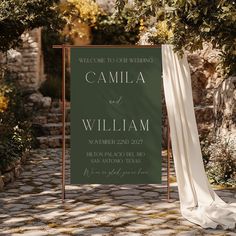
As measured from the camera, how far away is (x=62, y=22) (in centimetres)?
913

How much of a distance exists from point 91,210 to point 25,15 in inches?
162

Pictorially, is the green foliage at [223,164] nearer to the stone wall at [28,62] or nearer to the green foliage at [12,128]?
the green foliage at [12,128]

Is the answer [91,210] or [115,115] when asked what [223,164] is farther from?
[91,210]

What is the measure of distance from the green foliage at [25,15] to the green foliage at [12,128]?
2059 millimetres

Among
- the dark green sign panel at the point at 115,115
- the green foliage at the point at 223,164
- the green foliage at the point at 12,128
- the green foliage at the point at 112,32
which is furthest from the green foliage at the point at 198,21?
the green foliage at the point at 112,32

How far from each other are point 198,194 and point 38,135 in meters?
8.04

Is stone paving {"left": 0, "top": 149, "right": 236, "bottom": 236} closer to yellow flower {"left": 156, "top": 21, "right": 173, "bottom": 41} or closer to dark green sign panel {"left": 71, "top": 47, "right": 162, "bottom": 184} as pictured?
dark green sign panel {"left": 71, "top": 47, "right": 162, "bottom": 184}

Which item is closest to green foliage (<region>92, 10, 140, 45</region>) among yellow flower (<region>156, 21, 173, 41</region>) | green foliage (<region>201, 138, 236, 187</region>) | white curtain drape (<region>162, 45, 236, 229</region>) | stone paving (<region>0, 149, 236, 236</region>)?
yellow flower (<region>156, 21, 173, 41</region>)

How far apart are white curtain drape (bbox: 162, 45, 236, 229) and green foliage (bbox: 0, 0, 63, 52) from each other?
10.5 ft

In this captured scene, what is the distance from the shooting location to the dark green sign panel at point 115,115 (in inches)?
259

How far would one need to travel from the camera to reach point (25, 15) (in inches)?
342

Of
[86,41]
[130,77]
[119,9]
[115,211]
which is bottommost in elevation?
[115,211]

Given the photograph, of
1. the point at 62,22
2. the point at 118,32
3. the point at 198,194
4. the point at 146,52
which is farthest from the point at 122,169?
the point at 118,32

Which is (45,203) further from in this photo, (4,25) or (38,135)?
(38,135)
